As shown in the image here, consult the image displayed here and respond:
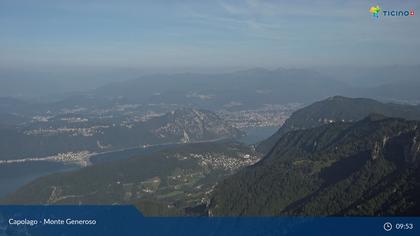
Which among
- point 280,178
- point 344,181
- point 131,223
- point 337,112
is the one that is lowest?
point 280,178

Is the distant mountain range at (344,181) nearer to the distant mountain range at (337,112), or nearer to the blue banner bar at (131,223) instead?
the blue banner bar at (131,223)

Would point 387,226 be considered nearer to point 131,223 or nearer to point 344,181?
point 131,223

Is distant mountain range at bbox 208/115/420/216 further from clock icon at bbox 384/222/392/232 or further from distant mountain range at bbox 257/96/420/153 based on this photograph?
distant mountain range at bbox 257/96/420/153

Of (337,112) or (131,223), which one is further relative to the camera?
(337,112)

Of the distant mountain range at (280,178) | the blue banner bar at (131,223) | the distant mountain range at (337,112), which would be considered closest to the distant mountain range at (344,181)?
the distant mountain range at (280,178)

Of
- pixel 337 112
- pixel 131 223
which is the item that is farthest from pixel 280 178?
pixel 337 112

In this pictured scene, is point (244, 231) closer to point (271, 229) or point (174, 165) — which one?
point (271, 229)

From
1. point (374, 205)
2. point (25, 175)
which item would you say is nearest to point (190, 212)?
point (374, 205)
